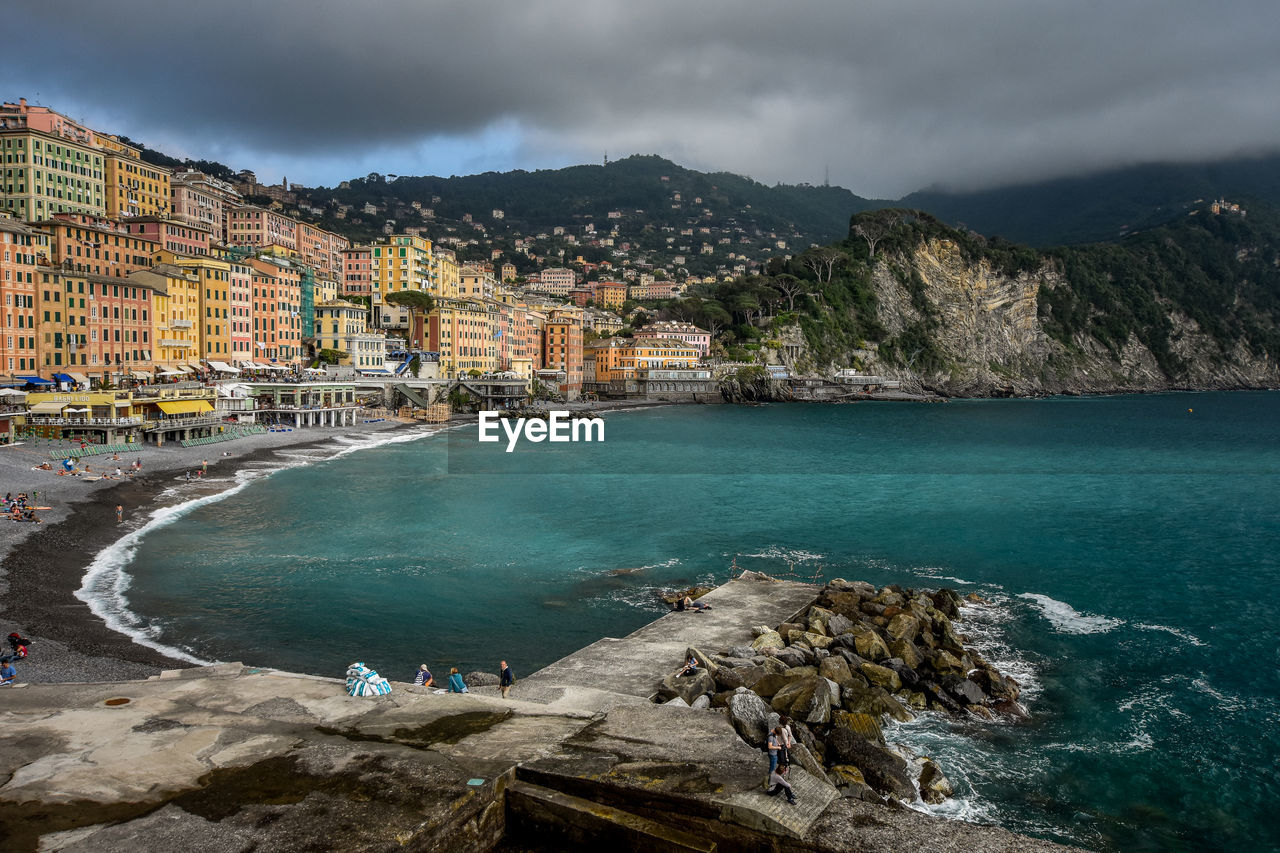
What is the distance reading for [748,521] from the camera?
38.1 metres

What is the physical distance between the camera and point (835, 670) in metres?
17.4

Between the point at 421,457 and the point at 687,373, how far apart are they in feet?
237

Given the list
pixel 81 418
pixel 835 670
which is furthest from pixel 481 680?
pixel 81 418

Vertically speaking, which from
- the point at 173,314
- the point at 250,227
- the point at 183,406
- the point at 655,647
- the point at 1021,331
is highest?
the point at 250,227

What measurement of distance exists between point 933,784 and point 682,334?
121 m

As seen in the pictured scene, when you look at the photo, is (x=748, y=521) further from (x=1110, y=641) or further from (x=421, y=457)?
(x=421, y=457)

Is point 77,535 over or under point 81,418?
under

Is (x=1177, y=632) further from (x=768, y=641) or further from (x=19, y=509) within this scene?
(x=19, y=509)

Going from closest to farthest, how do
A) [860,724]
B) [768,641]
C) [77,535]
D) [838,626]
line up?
[860,724] → [768,641] → [838,626] → [77,535]

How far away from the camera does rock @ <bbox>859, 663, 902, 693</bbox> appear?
17.8 meters

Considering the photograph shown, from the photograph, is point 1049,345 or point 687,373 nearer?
point 687,373

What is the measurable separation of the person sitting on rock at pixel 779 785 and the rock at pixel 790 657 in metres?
8.20

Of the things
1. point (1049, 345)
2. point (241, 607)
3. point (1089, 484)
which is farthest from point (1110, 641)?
point (1049, 345)

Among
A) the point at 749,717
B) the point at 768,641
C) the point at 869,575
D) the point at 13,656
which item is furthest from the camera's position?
the point at 869,575
